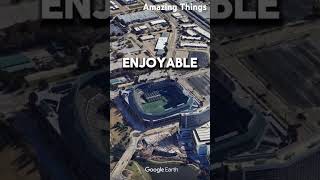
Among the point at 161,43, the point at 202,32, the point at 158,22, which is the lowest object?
the point at 161,43

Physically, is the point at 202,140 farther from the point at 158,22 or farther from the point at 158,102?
the point at 158,22

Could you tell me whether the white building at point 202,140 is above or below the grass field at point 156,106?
below

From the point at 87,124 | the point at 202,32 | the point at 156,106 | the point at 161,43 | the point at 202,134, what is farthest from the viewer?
the point at 202,32

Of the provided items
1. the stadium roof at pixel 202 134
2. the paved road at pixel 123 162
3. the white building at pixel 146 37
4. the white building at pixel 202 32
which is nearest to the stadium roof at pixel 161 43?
the white building at pixel 146 37

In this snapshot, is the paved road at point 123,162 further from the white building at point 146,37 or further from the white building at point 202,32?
the white building at point 202,32

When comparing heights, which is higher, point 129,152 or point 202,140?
point 202,140

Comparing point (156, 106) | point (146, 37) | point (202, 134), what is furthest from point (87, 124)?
point (202, 134)

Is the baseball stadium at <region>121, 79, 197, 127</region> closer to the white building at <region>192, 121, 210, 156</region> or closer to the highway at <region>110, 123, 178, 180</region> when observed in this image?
the highway at <region>110, 123, 178, 180</region>

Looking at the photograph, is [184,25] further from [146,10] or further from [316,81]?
[316,81]

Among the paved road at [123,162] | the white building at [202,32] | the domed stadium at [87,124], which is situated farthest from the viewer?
the white building at [202,32]
